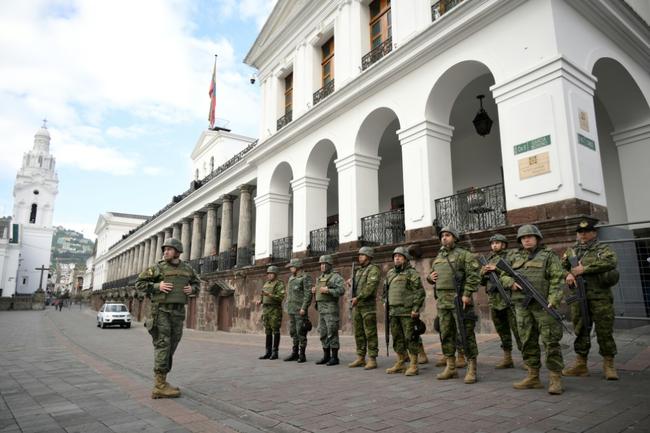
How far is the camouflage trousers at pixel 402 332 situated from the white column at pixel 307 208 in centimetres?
921

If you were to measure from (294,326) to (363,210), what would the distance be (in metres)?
5.66

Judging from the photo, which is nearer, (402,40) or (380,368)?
(380,368)

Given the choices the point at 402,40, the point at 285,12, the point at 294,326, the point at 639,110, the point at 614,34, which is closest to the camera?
the point at 294,326

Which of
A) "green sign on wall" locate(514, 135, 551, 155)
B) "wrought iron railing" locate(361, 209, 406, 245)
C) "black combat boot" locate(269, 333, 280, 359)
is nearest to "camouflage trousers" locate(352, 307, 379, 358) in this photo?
"black combat boot" locate(269, 333, 280, 359)

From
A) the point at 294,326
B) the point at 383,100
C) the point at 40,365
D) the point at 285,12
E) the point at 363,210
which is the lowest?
the point at 40,365

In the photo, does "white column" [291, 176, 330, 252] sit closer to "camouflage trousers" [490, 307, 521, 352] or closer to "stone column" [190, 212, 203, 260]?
"camouflage trousers" [490, 307, 521, 352]

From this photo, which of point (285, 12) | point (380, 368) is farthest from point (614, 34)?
point (285, 12)

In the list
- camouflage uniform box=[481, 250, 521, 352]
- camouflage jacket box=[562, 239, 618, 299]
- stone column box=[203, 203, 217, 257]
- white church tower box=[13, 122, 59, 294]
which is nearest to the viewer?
camouflage jacket box=[562, 239, 618, 299]

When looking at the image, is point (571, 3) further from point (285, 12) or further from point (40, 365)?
point (40, 365)

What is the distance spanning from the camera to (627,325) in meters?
7.66

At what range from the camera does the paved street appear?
3.81 metres

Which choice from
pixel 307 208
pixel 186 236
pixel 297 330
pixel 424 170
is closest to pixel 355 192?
pixel 424 170

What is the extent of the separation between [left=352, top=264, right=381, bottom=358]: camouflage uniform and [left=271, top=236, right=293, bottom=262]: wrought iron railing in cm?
972

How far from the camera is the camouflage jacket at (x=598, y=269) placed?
5.23 m
